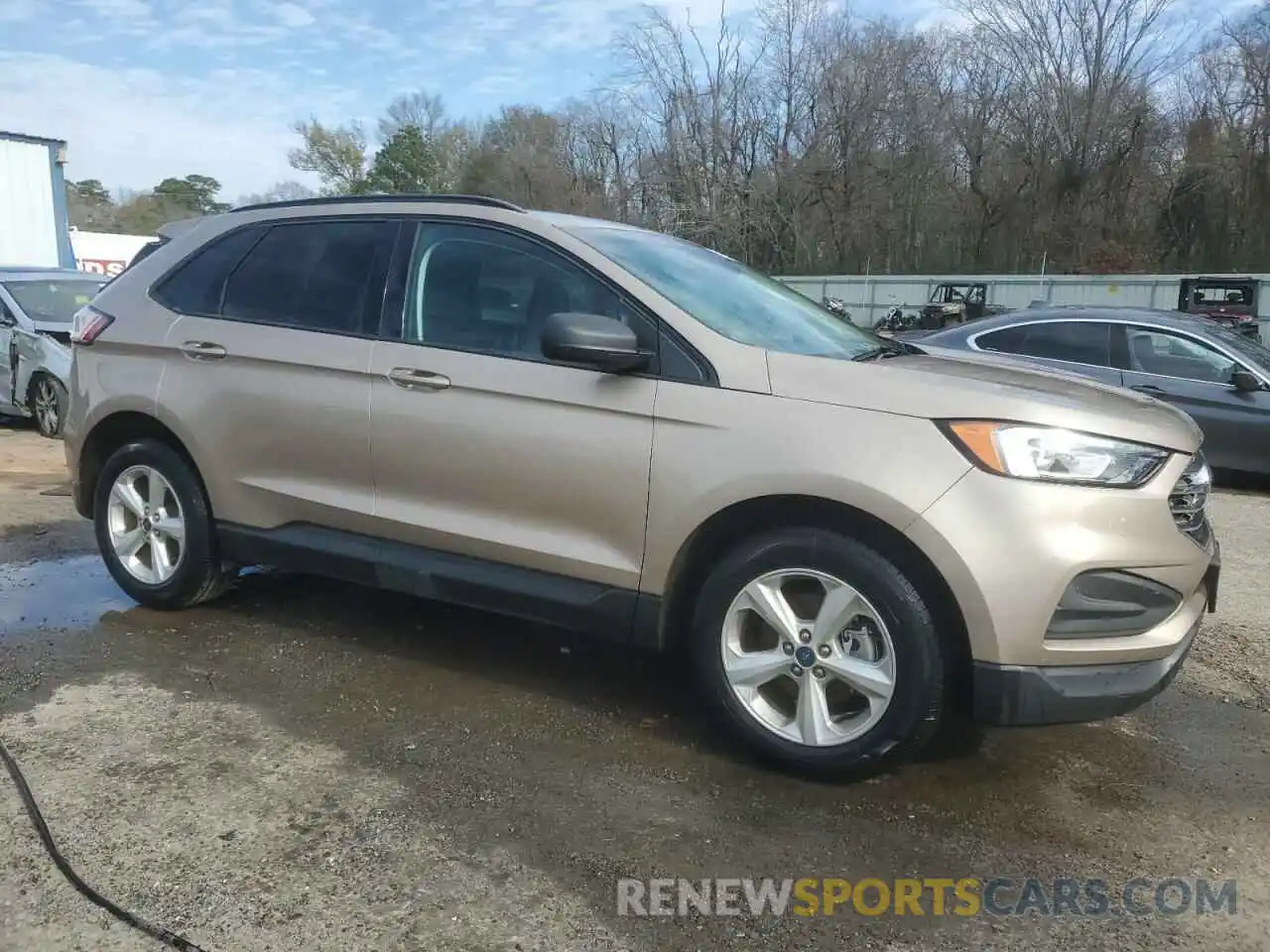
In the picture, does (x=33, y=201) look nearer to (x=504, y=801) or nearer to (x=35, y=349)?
(x=35, y=349)

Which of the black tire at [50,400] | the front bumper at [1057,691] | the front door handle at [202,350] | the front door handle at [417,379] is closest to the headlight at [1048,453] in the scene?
the front bumper at [1057,691]

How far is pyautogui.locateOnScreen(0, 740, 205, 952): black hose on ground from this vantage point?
2363 mm

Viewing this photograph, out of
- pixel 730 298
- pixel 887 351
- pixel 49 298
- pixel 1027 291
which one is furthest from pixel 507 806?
pixel 1027 291

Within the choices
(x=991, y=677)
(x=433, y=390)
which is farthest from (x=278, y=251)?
(x=991, y=677)

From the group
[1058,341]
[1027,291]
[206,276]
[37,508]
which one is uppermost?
[206,276]

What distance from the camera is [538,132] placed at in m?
54.1

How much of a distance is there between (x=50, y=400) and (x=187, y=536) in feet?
22.9

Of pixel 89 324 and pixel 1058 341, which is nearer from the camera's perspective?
pixel 89 324

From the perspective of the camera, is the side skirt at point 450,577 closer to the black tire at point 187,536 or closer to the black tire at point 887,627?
the black tire at point 187,536

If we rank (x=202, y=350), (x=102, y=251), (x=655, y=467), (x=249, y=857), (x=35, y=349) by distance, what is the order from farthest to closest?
(x=102, y=251), (x=35, y=349), (x=202, y=350), (x=655, y=467), (x=249, y=857)

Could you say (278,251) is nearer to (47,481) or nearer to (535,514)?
(535,514)

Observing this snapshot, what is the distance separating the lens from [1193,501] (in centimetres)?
311

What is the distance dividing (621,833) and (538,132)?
54.9 m

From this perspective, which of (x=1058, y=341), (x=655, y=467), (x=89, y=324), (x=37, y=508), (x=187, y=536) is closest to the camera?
(x=655, y=467)
